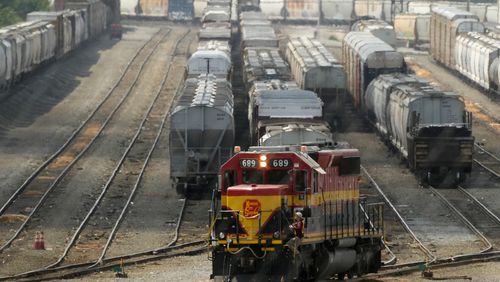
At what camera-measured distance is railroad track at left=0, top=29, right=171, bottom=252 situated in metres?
36.6

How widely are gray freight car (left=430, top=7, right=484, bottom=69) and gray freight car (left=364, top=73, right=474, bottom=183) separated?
2947cm

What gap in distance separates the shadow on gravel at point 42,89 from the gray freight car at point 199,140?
618 inches

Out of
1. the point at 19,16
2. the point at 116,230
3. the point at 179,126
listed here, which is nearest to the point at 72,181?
the point at 179,126

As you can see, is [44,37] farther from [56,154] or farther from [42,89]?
[56,154]

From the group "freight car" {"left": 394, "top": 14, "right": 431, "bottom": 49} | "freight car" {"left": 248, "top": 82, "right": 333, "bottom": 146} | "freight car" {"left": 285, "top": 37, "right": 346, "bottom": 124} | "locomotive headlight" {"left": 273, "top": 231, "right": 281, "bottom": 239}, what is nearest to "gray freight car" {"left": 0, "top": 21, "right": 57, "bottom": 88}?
"freight car" {"left": 285, "top": 37, "right": 346, "bottom": 124}

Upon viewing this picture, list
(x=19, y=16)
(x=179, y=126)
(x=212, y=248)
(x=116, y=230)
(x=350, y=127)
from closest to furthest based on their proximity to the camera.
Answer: (x=212, y=248) < (x=116, y=230) < (x=179, y=126) < (x=350, y=127) < (x=19, y=16)

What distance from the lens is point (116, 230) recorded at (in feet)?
114

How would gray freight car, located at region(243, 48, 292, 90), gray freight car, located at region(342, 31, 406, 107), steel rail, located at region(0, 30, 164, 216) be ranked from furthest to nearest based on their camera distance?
gray freight car, located at region(342, 31, 406, 107), gray freight car, located at region(243, 48, 292, 90), steel rail, located at region(0, 30, 164, 216)

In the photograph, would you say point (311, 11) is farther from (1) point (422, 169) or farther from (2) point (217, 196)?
(2) point (217, 196)

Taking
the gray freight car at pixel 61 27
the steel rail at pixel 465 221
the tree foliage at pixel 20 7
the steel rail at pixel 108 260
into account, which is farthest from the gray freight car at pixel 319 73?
the tree foliage at pixel 20 7

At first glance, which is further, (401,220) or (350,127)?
(350,127)

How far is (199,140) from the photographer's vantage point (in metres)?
39.3

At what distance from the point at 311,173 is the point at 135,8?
9586 centimetres

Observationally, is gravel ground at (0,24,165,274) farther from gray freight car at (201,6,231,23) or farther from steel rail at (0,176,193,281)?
gray freight car at (201,6,231,23)
